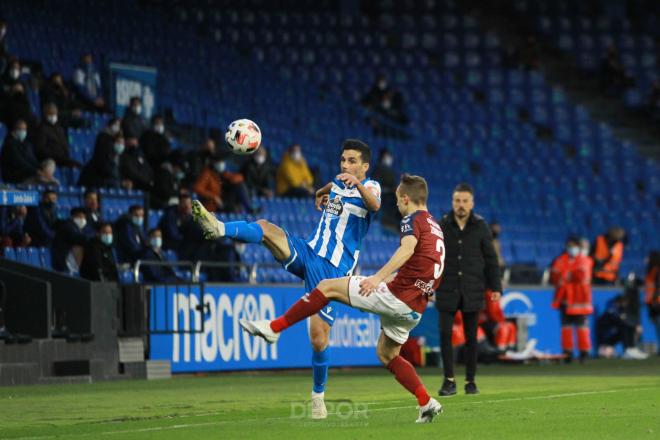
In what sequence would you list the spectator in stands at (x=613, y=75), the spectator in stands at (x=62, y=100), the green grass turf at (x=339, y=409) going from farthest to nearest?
the spectator in stands at (x=613, y=75)
the spectator in stands at (x=62, y=100)
the green grass turf at (x=339, y=409)

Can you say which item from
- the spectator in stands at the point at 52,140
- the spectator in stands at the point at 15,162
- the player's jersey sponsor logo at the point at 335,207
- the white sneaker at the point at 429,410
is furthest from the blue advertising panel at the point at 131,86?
the white sneaker at the point at 429,410

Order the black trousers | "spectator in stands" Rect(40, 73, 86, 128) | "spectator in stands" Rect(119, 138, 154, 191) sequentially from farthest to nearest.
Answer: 1. "spectator in stands" Rect(40, 73, 86, 128)
2. "spectator in stands" Rect(119, 138, 154, 191)
3. the black trousers

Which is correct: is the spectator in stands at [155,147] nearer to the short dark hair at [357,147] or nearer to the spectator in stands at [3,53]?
the spectator in stands at [3,53]

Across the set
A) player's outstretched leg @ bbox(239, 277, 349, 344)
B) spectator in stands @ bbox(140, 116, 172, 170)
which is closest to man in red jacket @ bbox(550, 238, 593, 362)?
spectator in stands @ bbox(140, 116, 172, 170)

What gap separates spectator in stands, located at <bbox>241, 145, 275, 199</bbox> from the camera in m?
23.3

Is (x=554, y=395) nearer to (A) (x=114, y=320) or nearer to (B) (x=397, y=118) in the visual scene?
(A) (x=114, y=320)

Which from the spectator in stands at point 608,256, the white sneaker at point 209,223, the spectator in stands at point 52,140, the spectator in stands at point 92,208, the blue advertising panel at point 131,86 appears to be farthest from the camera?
the spectator in stands at point 608,256

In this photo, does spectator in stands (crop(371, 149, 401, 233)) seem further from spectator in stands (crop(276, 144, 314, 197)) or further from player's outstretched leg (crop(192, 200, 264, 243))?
player's outstretched leg (crop(192, 200, 264, 243))

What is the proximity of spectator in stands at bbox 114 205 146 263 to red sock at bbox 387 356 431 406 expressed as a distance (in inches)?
372

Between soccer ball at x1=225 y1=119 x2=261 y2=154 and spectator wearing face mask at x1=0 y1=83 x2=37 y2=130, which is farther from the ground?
spectator wearing face mask at x1=0 y1=83 x2=37 y2=130

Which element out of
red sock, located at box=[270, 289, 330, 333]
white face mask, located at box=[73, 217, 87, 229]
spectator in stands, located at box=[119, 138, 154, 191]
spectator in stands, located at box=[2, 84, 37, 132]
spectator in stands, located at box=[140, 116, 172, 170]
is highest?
spectator in stands, located at box=[2, 84, 37, 132]

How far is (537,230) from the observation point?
94.7 ft

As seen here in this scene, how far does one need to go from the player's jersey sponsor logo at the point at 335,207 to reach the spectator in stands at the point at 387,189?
13.6 metres

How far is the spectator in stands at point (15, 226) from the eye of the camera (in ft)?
58.8
